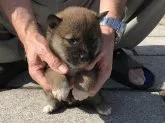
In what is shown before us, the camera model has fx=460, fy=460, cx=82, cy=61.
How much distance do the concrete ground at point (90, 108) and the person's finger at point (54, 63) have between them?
1.53 ft

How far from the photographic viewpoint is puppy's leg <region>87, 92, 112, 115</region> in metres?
3.23

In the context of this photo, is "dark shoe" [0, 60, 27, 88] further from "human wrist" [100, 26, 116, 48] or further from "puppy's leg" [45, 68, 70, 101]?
"human wrist" [100, 26, 116, 48]

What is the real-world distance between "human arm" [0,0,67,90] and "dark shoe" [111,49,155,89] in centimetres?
85

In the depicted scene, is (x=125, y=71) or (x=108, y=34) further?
(x=125, y=71)

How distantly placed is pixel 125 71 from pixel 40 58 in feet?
3.21

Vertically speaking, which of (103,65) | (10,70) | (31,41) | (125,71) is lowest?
(10,70)

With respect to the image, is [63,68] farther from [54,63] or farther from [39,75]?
[39,75]

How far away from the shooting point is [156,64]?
4.05m

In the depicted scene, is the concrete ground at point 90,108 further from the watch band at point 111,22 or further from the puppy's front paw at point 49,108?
the watch band at point 111,22

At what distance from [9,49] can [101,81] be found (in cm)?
104

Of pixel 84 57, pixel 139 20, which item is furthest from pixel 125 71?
pixel 84 57

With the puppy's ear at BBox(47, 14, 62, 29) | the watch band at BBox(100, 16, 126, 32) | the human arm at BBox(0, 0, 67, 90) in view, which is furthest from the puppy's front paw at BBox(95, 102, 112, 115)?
the puppy's ear at BBox(47, 14, 62, 29)

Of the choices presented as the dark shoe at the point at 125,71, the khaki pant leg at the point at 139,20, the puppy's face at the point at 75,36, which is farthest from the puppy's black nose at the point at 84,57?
the khaki pant leg at the point at 139,20

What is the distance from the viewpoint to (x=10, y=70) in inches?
148
